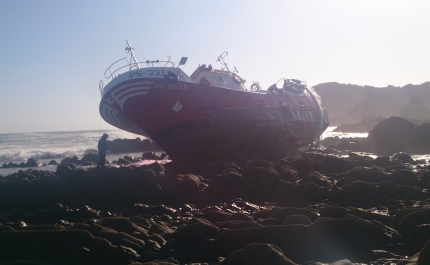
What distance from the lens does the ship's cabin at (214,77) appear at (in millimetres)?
18359

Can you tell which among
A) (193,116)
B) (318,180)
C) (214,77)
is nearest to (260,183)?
(318,180)

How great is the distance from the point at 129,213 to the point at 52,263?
4101mm

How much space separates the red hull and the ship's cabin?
1.69m

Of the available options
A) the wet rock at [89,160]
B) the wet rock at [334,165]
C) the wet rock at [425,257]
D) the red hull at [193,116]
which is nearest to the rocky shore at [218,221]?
the wet rock at [425,257]

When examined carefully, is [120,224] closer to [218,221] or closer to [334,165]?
[218,221]

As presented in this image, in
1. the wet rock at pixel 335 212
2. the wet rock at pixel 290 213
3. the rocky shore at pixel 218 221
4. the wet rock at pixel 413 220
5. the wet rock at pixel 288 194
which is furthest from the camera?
the wet rock at pixel 288 194

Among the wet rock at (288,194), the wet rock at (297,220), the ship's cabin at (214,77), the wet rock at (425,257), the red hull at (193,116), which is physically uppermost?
the ship's cabin at (214,77)

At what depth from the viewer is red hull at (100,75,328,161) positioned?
49.8ft

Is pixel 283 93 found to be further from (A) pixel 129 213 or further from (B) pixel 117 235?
(B) pixel 117 235

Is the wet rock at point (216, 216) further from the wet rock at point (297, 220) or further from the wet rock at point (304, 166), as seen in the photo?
the wet rock at point (304, 166)

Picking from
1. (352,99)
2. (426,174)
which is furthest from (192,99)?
(352,99)

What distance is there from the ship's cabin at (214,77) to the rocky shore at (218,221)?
6.83 m

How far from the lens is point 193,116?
50.6 ft

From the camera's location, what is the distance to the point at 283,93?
69.5ft
